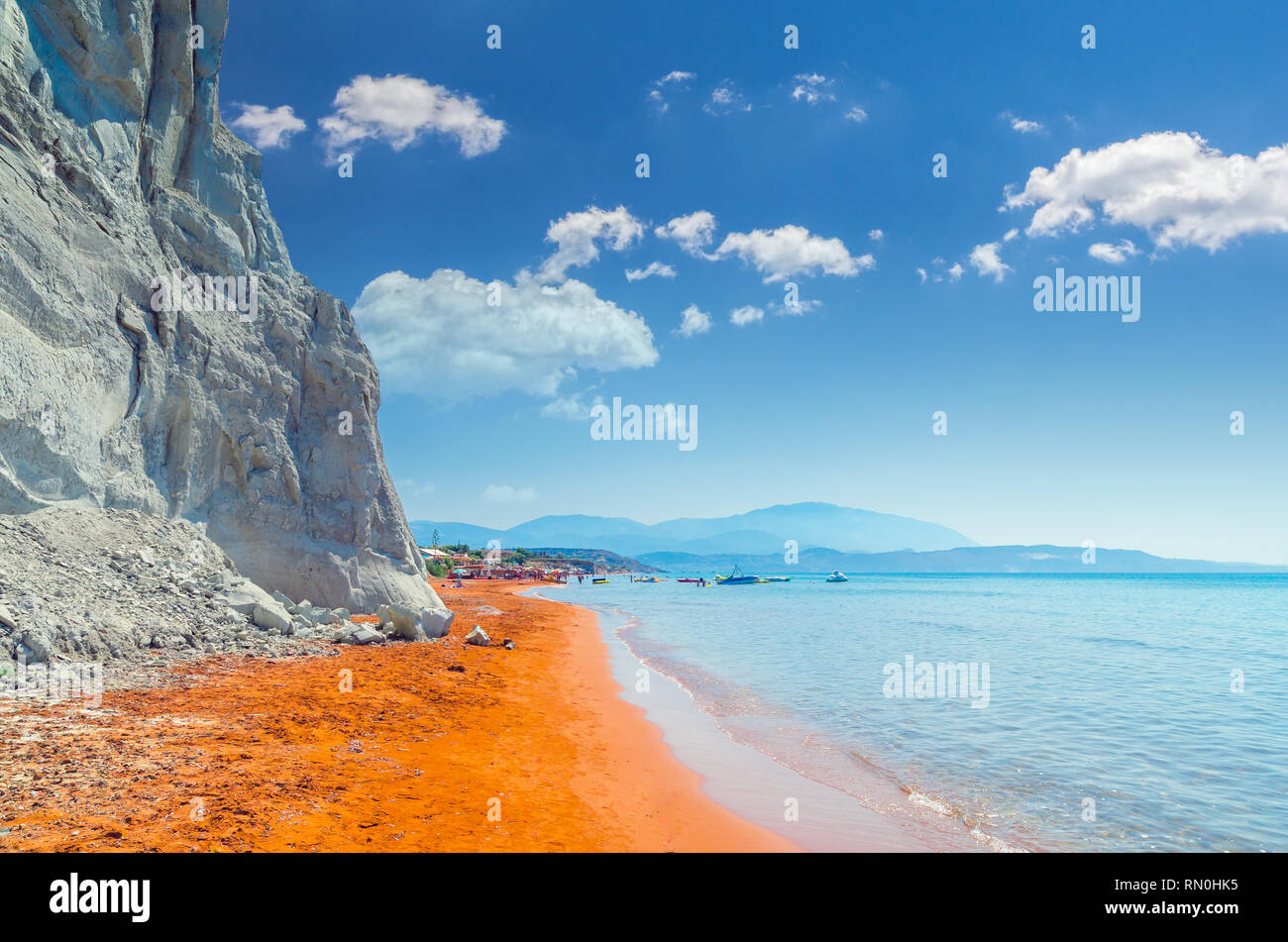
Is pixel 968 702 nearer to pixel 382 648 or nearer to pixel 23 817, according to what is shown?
pixel 382 648

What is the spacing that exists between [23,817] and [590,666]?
15681mm

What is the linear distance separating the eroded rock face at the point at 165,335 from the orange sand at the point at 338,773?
255 inches

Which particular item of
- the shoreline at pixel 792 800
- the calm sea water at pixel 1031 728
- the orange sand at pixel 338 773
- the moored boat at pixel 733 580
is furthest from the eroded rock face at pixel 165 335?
the moored boat at pixel 733 580

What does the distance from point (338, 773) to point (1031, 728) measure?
13559mm

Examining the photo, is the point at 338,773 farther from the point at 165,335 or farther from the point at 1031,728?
the point at 165,335

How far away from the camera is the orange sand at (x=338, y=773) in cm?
591

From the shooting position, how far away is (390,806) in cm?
706

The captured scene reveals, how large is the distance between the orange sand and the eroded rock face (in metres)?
6.48

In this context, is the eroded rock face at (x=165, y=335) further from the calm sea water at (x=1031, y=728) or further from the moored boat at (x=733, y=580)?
the moored boat at (x=733, y=580)

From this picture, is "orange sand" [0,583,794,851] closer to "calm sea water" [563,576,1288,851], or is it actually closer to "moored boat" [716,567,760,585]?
"calm sea water" [563,576,1288,851]

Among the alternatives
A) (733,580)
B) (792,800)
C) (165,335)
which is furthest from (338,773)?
(733,580)

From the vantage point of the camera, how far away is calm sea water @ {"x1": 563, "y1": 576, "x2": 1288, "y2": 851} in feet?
29.0

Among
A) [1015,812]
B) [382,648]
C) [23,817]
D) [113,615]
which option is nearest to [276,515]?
[382,648]
